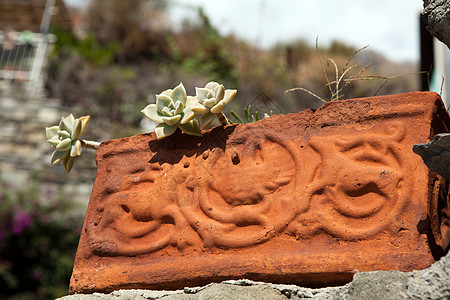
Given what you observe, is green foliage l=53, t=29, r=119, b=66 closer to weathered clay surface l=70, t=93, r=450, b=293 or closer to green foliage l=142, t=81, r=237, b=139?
green foliage l=142, t=81, r=237, b=139

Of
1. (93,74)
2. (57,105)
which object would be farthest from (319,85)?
(57,105)

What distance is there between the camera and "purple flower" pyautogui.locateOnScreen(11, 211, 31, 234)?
5148 millimetres

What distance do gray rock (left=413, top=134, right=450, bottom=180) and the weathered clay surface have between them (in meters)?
0.17

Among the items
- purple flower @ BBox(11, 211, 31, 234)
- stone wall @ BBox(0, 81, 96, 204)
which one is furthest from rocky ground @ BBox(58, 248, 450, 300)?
stone wall @ BBox(0, 81, 96, 204)

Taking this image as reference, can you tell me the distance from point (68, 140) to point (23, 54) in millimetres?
8587

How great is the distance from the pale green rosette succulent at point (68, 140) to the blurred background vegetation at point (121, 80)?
799 millimetres

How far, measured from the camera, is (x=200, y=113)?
5.09ft

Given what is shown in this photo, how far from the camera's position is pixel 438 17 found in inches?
43.2

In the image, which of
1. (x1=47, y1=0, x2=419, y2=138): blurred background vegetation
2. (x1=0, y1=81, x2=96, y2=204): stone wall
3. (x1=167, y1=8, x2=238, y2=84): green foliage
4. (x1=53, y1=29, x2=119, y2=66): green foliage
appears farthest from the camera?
(x1=167, y1=8, x2=238, y2=84): green foliage

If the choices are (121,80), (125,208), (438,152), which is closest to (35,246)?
(125,208)

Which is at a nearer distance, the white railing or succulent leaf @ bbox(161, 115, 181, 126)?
succulent leaf @ bbox(161, 115, 181, 126)

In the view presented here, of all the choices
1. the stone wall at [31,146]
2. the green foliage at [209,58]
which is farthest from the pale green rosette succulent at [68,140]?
the green foliage at [209,58]

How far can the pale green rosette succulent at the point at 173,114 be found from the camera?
61.3 inches

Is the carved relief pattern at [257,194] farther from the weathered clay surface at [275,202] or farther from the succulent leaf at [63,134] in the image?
the succulent leaf at [63,134]
